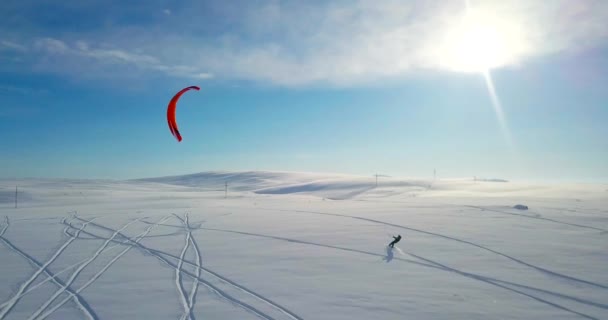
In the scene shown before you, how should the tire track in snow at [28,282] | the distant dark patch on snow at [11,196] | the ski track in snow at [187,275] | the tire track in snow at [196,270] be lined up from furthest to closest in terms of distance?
1. the distant dark patch on snow at [11,196]
2. the tire track in snow at [196,270]
3. the ski track in snow at [187,275]
4. the tire track in snow at [28,282]

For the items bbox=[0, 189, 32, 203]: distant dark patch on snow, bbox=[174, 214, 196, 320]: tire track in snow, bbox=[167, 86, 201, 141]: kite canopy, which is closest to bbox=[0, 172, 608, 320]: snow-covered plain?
bbox=[174, 214, 196, 320]: tire track in snow

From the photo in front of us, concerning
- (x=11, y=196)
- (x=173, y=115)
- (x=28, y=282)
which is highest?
(x=173, y=115)

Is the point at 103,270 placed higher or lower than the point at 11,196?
higher

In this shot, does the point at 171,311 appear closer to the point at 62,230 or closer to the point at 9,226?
the point at 62,230

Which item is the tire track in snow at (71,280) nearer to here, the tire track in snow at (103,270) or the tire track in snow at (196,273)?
the tire track in snow at (103,270)

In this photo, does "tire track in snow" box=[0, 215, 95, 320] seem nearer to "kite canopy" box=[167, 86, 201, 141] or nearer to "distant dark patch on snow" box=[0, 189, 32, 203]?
"kite canopy" box=[167, 86, 201, 141]

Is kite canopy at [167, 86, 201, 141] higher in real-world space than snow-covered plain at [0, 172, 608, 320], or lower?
higher

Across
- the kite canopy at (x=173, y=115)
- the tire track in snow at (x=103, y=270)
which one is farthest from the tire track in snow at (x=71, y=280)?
the kite canopy at (x=173, y=115)

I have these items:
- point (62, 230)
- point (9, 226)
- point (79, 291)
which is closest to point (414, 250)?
point (79, 291)

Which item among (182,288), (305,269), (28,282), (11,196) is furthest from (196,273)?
(11,196)

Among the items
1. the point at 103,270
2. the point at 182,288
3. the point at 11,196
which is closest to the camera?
the point at 182,288

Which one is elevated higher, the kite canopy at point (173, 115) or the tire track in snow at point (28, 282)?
the kite canopy at point (173, 115)

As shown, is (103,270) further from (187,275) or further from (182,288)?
(182,288)

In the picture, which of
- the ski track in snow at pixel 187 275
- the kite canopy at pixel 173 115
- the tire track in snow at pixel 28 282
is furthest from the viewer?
the kite canopy at pixel 173 115
